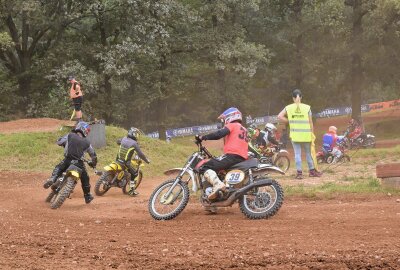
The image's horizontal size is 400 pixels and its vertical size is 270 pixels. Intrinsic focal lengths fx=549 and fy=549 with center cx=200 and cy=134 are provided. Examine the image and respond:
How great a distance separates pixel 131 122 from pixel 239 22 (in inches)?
499

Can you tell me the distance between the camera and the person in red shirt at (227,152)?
8.69 metres

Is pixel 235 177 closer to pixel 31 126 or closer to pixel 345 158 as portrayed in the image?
pixel 345 158

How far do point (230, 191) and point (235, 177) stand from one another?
242mm

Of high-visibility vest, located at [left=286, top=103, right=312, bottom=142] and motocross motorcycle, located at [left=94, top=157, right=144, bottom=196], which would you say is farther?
high-visibility vest, located at [left=286, top=103, right=312, bottom=142]

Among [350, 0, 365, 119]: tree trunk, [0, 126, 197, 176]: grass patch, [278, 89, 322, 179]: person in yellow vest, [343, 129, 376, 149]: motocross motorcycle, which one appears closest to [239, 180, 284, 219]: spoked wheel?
[278, 89, 322, 179]: person in yellow vest

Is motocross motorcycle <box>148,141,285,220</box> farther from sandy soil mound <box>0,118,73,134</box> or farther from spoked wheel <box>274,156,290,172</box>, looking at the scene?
sandy soil mound <box>0,118,73,134</box>

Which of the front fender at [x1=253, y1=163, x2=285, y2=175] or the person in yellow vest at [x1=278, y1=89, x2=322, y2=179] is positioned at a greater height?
the person in yellow vest at [x1=278, y1=89, x2=322, y2=179]

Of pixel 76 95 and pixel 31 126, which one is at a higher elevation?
pixel 76 95

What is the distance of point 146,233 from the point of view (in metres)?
7.50

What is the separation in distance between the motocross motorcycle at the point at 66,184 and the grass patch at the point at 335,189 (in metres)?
4.15

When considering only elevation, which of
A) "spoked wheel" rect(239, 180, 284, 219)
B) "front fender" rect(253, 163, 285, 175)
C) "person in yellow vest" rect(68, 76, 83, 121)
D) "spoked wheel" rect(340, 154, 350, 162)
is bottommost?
"spoked wheel" rect(239, 180, 284, 219)

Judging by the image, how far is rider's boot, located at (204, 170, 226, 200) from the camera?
28.2 feet

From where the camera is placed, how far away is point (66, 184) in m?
10.9

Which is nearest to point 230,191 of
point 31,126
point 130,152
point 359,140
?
point 130,152
